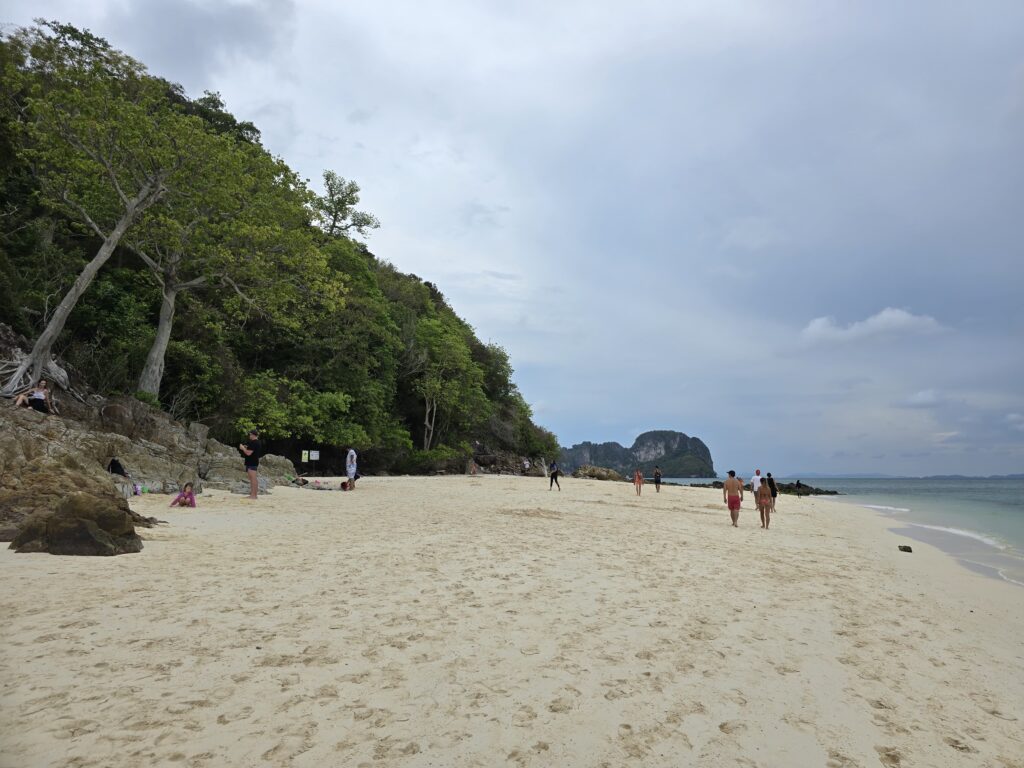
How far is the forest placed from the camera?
1661 cm

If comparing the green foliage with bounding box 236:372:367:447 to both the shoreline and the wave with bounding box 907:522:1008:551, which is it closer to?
the shoreline

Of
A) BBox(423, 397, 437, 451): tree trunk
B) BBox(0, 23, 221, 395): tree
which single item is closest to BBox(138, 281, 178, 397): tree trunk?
BBox(0, 23, 221, 395): tree

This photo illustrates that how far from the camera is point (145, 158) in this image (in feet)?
55.9

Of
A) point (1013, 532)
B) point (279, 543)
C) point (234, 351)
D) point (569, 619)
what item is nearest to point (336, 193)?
point (234, 351)

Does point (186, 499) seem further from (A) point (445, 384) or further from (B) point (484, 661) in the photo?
(A) point (445, 384)

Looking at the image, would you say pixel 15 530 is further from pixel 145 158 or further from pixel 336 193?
pixel 336 193

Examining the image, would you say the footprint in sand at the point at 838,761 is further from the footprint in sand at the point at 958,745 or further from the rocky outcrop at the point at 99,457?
the rocky outcrop at the point at 99,457

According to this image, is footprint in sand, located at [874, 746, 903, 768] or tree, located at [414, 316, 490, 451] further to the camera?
tree, located at [414, 316, 490, 451]

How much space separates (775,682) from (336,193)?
136ft

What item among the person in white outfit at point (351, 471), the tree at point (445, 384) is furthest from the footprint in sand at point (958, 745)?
the tree at point (445, 384)

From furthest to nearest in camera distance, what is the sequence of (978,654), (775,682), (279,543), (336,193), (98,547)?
(336,193)
(279,543)
(98,547)
(978,654)
(775,682)

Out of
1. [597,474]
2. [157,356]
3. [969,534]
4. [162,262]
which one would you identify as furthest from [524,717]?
[597,474]

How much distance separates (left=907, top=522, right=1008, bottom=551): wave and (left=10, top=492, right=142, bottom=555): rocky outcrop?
21.7 metres

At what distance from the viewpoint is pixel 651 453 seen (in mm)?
172500
